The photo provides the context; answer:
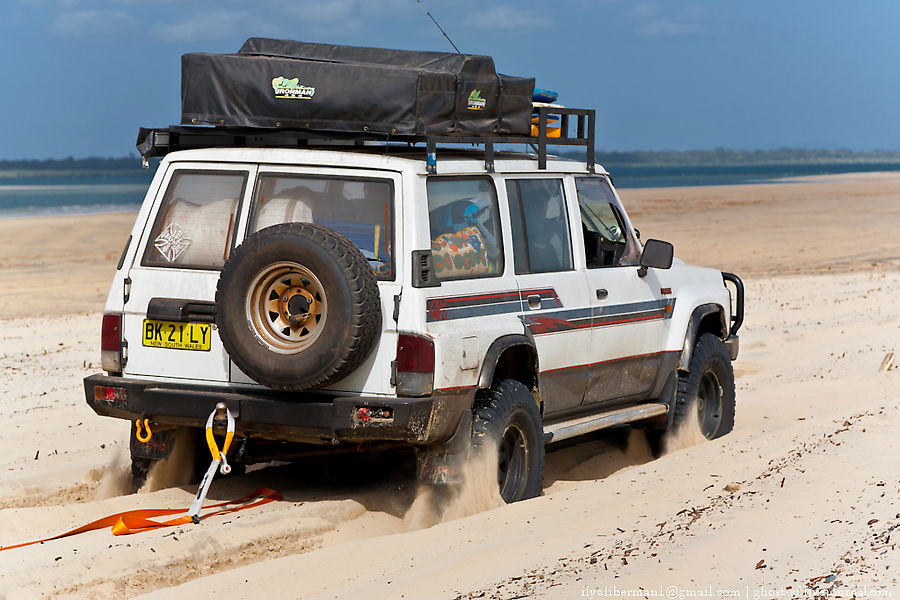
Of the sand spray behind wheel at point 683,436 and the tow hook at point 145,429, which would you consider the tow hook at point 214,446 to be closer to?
the tow hook at point 145,429

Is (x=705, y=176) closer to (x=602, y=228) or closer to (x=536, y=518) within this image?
(x=602, y=228)

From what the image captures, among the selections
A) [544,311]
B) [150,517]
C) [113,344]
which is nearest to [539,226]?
[544,311]

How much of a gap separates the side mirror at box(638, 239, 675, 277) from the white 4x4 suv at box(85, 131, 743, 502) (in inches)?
14.3

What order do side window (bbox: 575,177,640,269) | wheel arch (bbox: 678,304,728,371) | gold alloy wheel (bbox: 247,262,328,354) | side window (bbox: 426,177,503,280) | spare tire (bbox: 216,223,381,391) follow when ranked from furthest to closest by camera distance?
1. wheel arch (bbox: 678,304,728,371)
2. side window (bbox: 575,177,640,269)
3. side window (bbox: 426,177,503,280)
4. gold alloy wheel (bbox: 247,262,328,354)
5. spare tire (bbox: 216,223,381,391)

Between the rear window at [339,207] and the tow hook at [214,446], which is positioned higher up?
the rear window at [339,207]

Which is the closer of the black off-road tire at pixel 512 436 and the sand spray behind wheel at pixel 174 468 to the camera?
the black off-road tire at pixel 512 436

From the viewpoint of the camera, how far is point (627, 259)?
799cm

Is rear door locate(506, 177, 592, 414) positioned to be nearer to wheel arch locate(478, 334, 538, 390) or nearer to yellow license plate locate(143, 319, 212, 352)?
wheel arch locate(478, 334, 538, 390)

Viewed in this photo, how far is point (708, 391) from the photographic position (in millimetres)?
8859

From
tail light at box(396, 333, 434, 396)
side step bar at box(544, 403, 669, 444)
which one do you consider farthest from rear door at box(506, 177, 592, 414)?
tail light at box(396, 333, 434, 396)

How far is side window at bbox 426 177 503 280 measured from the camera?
6320 millimetres

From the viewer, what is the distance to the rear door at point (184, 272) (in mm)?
6332

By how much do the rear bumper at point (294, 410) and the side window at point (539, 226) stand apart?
1.01m

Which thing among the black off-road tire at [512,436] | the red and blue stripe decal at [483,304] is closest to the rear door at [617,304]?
the red and blue stripe decal at [483,304]
